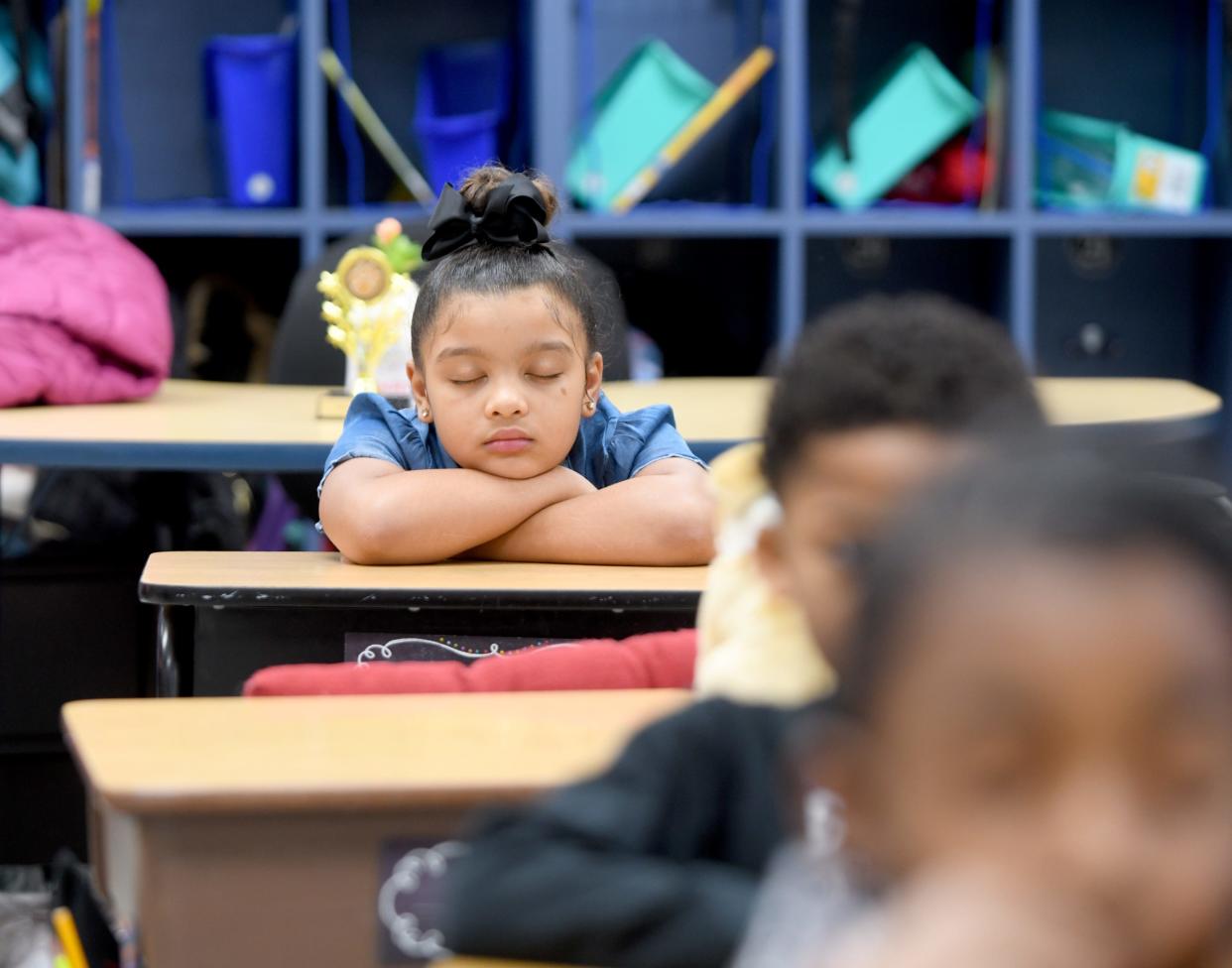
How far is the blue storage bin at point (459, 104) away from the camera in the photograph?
4180 mm

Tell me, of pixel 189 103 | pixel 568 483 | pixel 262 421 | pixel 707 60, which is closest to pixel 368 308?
pixel 262 421

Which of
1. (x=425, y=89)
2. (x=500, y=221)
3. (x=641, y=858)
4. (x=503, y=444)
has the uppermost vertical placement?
(x=425, y=89)

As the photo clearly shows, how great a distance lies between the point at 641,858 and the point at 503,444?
1192 millimetres

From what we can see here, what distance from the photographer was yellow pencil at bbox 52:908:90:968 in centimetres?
128

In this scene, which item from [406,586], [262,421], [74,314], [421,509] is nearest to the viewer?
[406,586]

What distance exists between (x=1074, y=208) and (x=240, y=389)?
2177mm

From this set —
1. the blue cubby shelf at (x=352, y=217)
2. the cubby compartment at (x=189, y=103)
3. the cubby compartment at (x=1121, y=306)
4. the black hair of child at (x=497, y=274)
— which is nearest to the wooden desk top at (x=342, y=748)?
the black hair of child at (x=497, y=274)

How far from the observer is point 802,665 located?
3.45 feet

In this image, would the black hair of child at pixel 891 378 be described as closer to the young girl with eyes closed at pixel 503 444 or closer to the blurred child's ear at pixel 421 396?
the young girl with eyes closed at pixel 503 444

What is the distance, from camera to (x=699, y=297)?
460 centimetres

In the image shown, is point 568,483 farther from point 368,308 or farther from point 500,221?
point 368,308

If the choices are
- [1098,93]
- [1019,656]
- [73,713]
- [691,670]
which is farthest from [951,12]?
[1019,656]

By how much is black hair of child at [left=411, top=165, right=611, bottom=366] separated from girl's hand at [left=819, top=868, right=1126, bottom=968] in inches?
58.1

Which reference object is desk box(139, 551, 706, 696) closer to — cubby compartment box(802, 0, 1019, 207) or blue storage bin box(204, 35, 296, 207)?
blue storage bin box(204, 35, 296, 207)
